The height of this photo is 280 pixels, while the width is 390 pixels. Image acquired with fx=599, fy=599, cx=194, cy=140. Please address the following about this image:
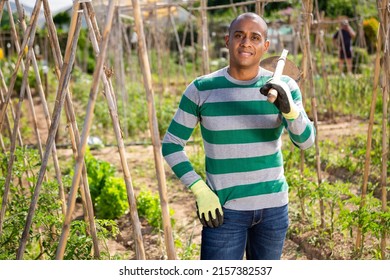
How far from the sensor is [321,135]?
238 inches

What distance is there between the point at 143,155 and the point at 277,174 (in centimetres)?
371

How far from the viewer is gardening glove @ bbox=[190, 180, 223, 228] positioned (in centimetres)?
196

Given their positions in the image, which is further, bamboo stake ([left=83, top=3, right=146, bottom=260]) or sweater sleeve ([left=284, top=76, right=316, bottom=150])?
bamboo stake ([left=83, top=3, right=146, bottom=260])

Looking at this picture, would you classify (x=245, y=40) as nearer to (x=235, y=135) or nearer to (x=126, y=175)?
(x=235, y=135)

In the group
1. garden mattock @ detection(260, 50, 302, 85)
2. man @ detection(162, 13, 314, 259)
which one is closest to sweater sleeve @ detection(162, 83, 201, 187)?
man @ detection(162, 13, 314, 259)

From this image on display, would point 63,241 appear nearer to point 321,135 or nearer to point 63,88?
point 63,88

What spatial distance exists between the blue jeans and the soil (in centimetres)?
76

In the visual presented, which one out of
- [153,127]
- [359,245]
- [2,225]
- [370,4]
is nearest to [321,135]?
[359,245]

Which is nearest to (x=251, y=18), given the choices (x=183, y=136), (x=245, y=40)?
(x=245, y=40)

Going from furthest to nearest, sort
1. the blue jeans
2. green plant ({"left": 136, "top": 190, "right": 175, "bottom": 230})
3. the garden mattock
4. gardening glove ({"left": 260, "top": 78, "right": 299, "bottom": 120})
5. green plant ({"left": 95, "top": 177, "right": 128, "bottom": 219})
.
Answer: green plant ({"left": 95, "top": 177, "right": 128, "bottom": 219})
green plant ({"left": 136, "top": 190, "right": 175, "bottom": 230})
the garden mattock
the blue jeans
gardening glove ({"left": 260, "top": 78, "right": 299, "bottom": 120})

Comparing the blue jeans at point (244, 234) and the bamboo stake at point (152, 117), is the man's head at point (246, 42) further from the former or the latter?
the blue jeans at point (244, 234)

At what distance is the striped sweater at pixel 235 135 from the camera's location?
6.41 ft

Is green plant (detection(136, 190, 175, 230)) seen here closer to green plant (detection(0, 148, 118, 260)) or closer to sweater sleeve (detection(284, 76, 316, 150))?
green plant (detection(0, 148, 118, 260))

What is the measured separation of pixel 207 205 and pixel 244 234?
205mm
